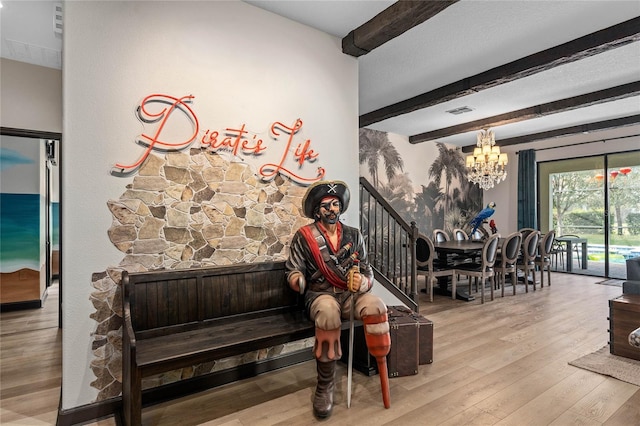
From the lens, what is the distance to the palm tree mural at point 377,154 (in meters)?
6.50

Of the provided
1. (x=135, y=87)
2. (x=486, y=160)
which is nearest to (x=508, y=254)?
(x=486, y=160)

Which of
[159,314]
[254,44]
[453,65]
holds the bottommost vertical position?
[159,314]

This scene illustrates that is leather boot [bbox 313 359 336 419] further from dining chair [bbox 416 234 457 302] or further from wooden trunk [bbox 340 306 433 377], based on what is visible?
dining chair [bbox 416 234 457 302]

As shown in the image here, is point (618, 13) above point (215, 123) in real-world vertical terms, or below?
above

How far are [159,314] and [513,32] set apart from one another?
3.89 m

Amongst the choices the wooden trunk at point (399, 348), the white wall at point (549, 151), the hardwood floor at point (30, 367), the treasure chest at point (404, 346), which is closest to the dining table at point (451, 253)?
the wooden trunk at point (399, 348)

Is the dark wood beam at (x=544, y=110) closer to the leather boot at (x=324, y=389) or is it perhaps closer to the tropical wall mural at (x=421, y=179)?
the tropical wall mural at (x=421, y=179)

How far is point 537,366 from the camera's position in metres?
2.85

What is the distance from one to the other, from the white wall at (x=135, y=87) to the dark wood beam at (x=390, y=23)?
0.36 meters

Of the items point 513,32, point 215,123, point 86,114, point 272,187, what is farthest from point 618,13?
point 86,114

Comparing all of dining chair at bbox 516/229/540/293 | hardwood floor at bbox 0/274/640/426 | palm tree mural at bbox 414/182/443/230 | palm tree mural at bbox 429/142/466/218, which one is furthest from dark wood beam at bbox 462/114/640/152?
hardwood floor at bbox 0/274/640/426

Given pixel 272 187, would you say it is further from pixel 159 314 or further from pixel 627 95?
pixel 627 95

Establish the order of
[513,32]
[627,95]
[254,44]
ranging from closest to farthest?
[254,44], [513,32], [627,95]

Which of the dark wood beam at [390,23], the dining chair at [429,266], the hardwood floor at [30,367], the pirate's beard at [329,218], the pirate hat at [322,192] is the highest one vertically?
the dark wood beam at [390,23]
